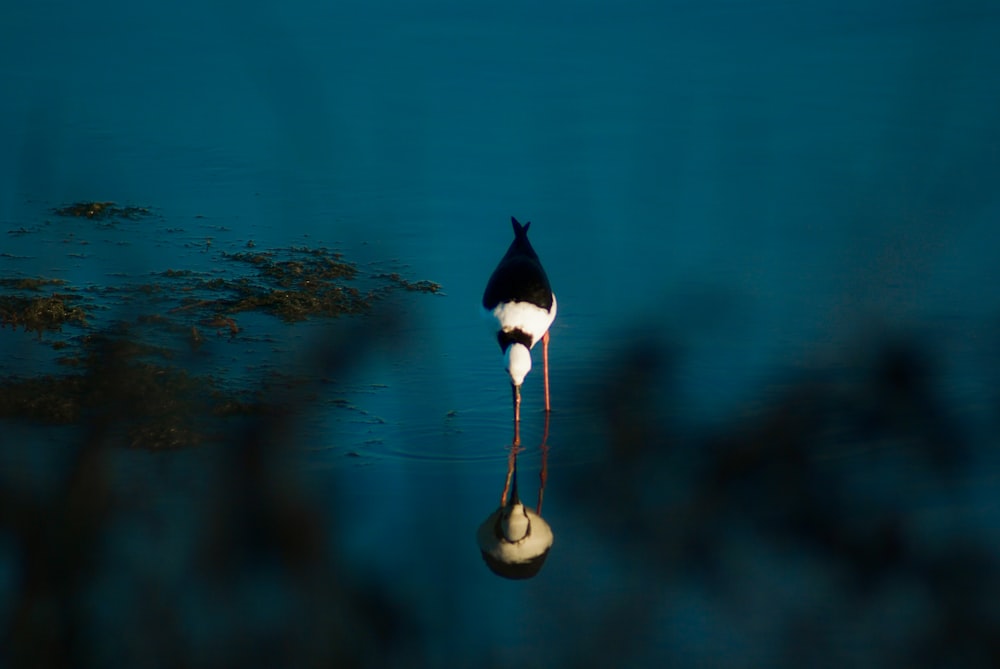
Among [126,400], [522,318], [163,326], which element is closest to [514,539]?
[522,318]

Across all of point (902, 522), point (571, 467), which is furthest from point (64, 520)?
point (902, 522)

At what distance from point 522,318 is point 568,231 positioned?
6.17 feet

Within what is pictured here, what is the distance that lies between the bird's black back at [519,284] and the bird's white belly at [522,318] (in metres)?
0.04

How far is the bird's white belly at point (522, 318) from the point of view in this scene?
18.4 feet

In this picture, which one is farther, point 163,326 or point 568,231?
point 568,231

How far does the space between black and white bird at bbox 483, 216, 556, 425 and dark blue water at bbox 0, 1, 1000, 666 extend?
0.66 ft

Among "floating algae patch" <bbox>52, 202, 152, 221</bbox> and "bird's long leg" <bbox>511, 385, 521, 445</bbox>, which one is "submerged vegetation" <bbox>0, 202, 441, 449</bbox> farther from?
"bird's long leg" <bbox>511, 385, 521, 445</bbox>

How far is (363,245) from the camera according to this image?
7.21m

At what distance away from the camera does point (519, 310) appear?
18.5 feet

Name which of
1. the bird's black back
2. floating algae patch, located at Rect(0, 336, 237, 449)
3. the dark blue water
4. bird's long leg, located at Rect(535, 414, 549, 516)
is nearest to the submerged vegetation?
floating algae patch, located at Rect(0, 336, 237, 449)

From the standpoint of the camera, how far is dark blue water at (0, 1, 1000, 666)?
411 centimetres

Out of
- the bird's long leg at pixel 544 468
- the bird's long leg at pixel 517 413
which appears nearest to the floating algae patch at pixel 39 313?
the bird's long leg at pixel 517 413

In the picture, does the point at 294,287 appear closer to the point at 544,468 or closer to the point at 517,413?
the point at 517,413

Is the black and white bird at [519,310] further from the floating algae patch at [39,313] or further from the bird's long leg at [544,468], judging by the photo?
the floating algae patch at [39,313]
